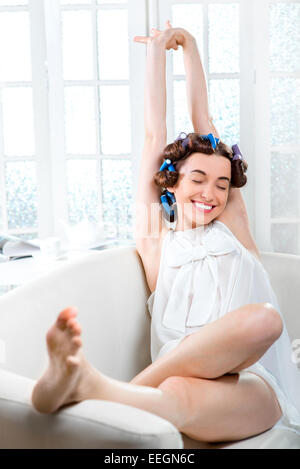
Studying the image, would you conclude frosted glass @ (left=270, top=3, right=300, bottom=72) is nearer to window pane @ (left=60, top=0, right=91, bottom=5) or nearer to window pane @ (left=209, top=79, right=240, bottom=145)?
window pane @ (left=209, top=79, right=240, bottom=145)

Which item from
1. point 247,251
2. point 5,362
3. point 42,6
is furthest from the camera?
point 42,6

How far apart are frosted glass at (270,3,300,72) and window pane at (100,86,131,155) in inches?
29.3

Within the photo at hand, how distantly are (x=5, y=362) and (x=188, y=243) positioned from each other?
780 millimetres

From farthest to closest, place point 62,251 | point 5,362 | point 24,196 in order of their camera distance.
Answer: point 24,196
point 62,251
point 5,362

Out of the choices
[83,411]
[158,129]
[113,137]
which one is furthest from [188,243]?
[113,137]

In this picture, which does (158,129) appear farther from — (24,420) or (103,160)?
(24,420)

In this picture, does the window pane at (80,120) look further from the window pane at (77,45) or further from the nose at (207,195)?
the nose at (207,195)

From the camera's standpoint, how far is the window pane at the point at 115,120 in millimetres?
3049

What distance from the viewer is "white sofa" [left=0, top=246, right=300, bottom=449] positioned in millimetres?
1059

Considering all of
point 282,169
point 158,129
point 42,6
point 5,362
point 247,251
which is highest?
point 42,6

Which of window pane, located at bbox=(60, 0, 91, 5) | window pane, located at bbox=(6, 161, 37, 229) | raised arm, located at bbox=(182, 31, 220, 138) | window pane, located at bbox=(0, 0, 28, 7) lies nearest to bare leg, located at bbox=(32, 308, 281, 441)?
raised arm, located at bbox=(182, 31, 220, 138)

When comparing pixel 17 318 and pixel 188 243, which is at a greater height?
pixel 188 243

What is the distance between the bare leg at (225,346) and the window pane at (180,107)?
1675 millimetres

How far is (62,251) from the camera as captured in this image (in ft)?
8.71
